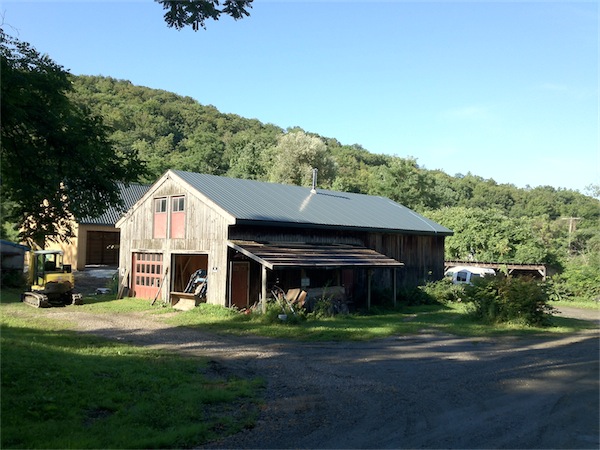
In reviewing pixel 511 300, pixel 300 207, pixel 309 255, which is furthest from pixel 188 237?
pixel 511 300

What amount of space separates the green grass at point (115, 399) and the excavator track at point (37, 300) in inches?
389


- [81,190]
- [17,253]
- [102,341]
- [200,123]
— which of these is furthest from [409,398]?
[200,123]

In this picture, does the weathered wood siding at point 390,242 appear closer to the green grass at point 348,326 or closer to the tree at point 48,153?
the green grass at point 348,326

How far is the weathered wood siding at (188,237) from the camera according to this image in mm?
22000

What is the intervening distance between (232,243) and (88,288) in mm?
12926

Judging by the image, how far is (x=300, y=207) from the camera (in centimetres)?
2647

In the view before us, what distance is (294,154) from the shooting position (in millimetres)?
61781

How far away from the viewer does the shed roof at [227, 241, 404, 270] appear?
20328 mm

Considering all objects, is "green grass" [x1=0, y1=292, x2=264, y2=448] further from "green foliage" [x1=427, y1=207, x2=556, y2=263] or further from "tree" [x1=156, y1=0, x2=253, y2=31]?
"green foliage" [x1=427, y1=207, x2=556, y2=263]

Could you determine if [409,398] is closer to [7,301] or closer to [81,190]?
[81,190]

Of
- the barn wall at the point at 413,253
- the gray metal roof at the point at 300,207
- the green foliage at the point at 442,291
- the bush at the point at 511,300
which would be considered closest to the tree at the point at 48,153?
the gray metal roof at the point at 300,207

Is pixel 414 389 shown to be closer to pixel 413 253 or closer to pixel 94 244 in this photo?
pixel 413 253

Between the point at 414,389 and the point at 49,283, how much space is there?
59.7 feet

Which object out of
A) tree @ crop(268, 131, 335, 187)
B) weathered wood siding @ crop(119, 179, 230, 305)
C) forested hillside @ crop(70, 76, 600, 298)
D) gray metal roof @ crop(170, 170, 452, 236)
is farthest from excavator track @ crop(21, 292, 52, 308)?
tree @ crop(268, 131, 335, 187)
